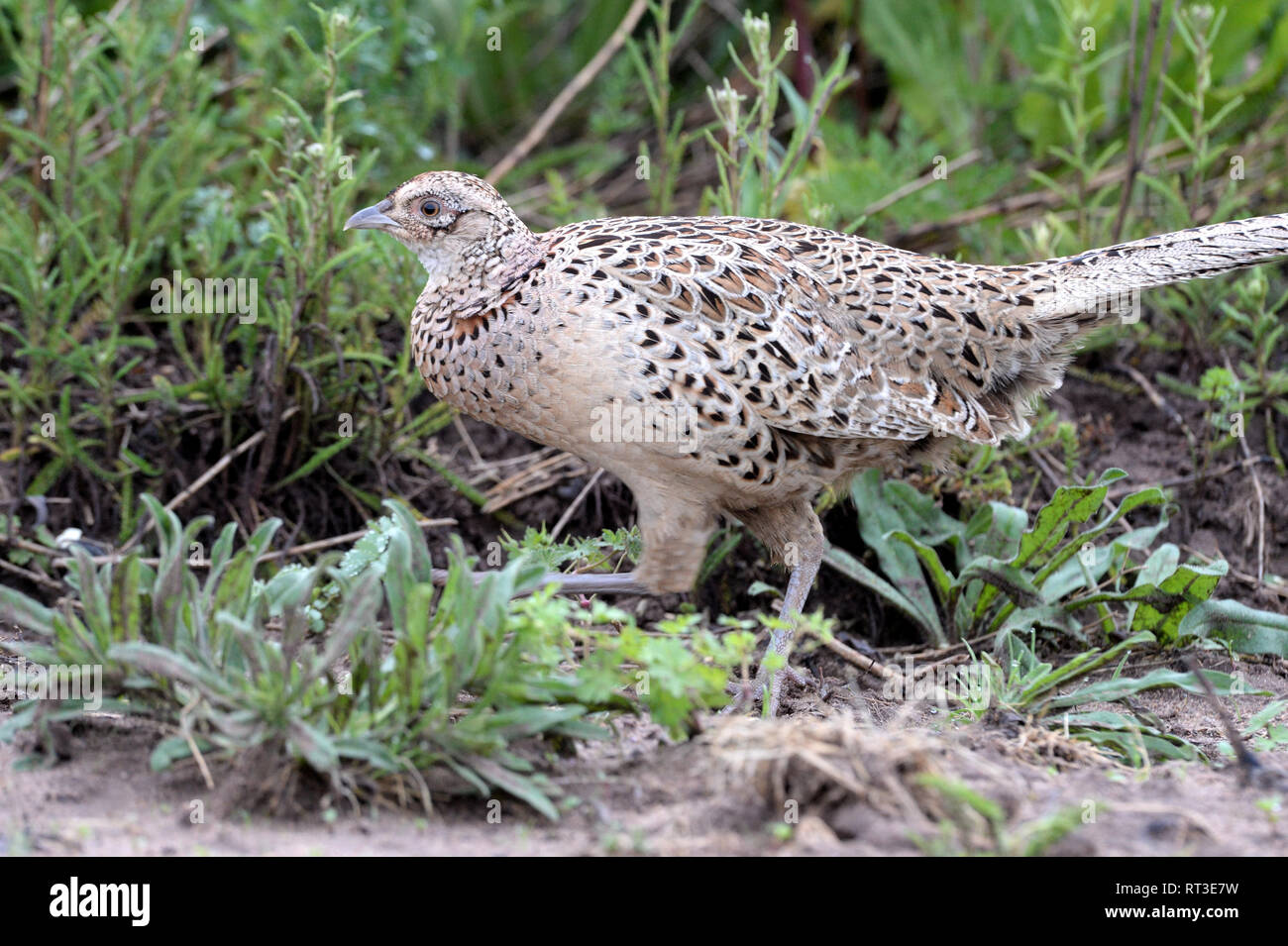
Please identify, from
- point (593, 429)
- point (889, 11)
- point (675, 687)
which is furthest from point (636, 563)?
point (889, 11)

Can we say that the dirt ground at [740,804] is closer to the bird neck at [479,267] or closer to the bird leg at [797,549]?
the bird leg at [797,549]

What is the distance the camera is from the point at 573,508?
589 cm

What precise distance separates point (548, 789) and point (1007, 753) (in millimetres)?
1398

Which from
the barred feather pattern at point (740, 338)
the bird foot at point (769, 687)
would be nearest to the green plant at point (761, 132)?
the barred feather pattern at point (740, 338)

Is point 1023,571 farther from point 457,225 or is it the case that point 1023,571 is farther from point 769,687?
point 457,225

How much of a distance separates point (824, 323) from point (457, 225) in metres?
1.34

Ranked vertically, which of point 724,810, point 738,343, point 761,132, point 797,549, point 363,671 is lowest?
point 724,810

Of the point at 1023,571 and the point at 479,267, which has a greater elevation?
the point at 479,267

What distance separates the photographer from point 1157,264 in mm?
4965

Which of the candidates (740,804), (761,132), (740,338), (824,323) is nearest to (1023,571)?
(824,323)

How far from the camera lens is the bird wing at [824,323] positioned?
178 inches

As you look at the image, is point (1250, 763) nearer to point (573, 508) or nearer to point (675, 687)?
point (675, 687)

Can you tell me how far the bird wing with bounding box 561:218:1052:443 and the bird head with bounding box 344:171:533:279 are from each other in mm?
260

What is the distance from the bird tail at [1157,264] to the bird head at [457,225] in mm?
1976
